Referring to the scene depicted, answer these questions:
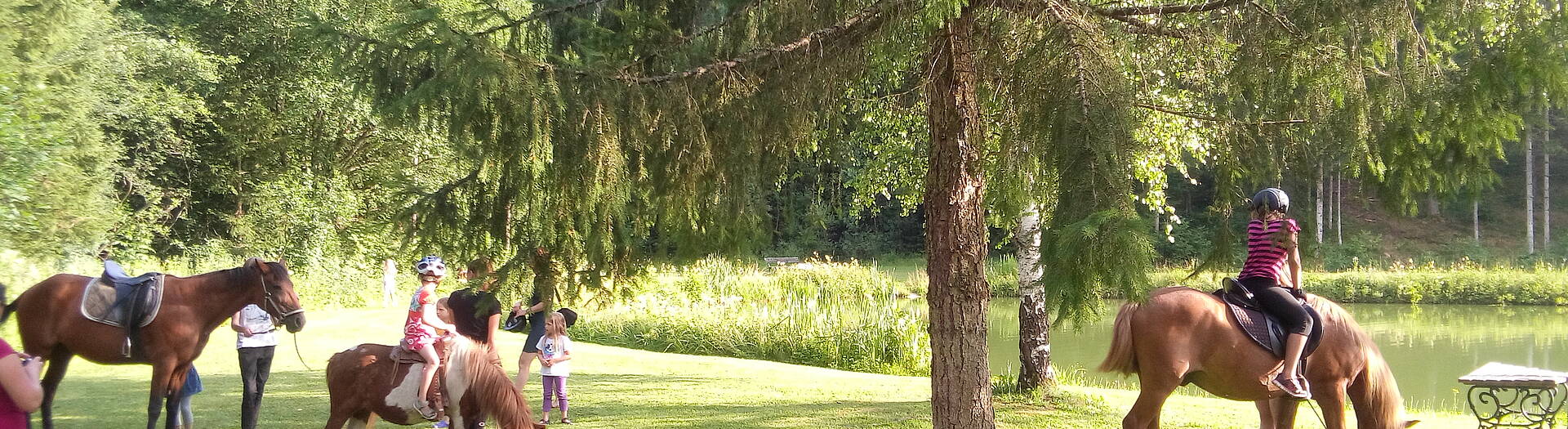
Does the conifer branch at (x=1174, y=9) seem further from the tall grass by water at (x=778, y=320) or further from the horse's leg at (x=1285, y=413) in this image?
the tall grass by water at (x=778, y=320)

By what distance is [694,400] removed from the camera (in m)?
9.09

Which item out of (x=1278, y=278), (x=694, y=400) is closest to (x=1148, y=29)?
(x=1278, y=278)

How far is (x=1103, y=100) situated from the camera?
405cm

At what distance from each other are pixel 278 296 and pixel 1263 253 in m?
6.50

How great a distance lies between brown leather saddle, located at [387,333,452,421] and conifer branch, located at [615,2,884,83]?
1866mm

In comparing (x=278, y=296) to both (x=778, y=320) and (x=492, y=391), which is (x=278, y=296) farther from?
(x=778, y=320)

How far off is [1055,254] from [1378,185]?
8.12 feet

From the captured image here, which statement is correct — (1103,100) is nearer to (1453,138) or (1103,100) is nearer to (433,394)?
(1453,138)

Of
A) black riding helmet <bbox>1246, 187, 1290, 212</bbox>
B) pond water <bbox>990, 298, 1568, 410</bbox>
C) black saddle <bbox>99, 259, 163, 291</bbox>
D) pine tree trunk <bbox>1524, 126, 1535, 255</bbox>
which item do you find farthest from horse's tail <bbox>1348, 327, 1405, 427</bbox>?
pine tree trunk <bbox>1524, 126, 1535, 255</bbox>

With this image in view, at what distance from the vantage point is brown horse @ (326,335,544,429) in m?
4.81

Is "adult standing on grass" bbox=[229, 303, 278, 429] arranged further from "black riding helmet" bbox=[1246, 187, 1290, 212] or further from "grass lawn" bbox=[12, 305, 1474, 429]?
"black riding helmet" bbox=[1246, 187, 1290, 212]

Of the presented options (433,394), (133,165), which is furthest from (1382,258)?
(133,165)

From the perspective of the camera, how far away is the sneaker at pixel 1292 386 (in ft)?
19.2

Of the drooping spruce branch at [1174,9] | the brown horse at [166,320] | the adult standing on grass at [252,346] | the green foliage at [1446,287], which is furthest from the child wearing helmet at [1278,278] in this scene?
the green foliage at [1446,287]
